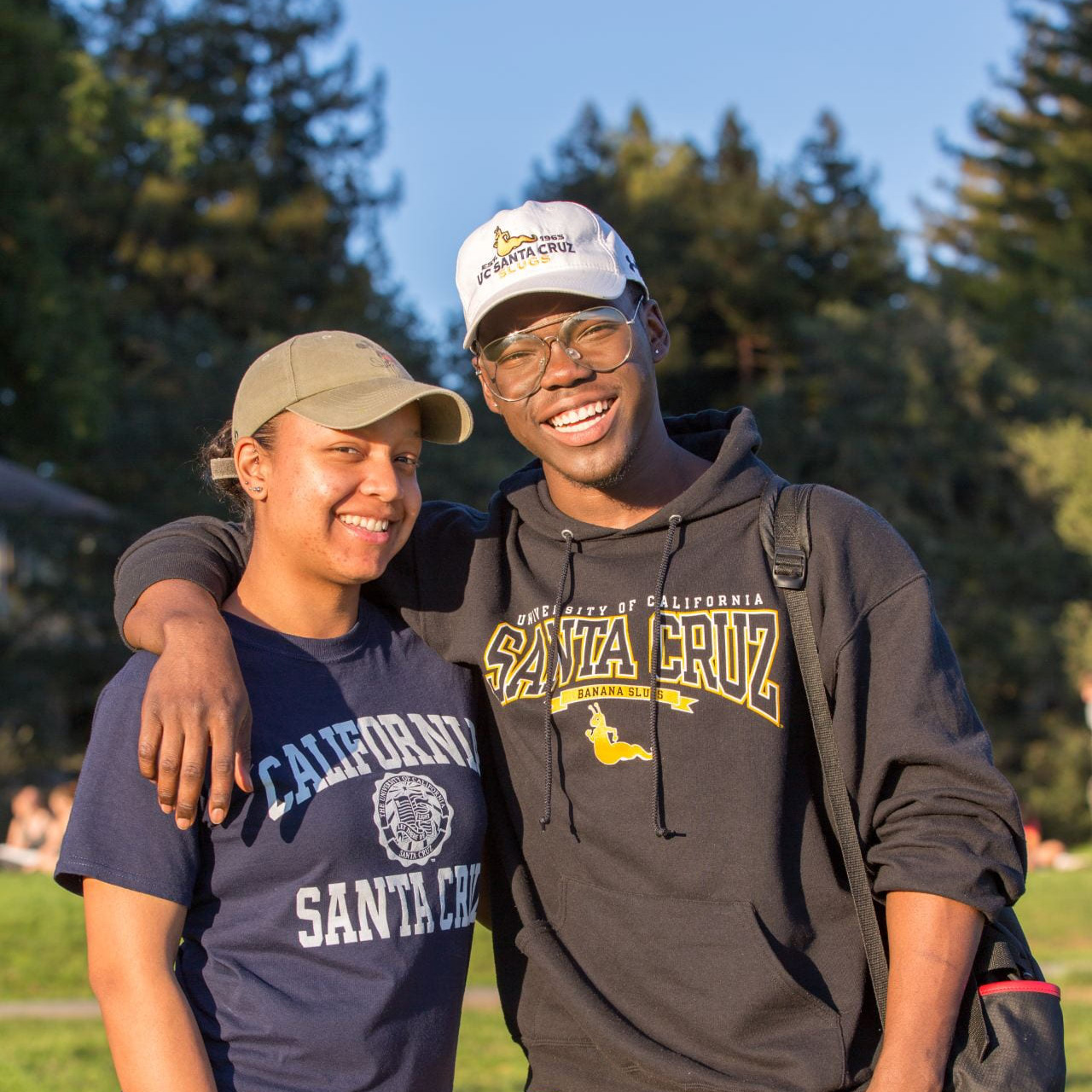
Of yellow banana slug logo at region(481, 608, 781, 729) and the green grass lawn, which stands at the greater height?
yellow banana slug logo at region(481, 608, 781, 729)

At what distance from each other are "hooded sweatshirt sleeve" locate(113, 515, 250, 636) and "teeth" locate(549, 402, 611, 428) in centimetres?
75

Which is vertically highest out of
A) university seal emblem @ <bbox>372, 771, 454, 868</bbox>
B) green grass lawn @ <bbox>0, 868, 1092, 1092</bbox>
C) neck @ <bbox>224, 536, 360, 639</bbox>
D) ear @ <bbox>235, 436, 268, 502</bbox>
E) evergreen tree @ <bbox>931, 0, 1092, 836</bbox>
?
evergreen tree @ <bbox>931, 0, 1092, 836</bbox>

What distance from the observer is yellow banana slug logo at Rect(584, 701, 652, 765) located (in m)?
2.79

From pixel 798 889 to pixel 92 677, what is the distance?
23.5 meters

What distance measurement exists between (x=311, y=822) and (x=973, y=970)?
122 cm

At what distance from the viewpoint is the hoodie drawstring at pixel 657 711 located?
2.71 m

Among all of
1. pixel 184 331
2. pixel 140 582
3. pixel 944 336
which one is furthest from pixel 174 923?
pixel 944 336

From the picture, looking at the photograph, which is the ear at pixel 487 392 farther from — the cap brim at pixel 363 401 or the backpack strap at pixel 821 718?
the backpack strap at pixel 821 718

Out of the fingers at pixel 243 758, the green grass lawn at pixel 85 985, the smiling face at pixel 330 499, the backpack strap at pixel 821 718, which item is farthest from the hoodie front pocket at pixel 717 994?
the green grass lawn at pixel 85 985

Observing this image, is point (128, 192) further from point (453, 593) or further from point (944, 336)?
point (453, 593)

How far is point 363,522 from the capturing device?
294 cm

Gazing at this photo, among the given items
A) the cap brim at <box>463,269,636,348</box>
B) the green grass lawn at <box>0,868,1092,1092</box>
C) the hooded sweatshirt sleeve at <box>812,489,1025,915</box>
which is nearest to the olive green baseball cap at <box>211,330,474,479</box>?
the cap brim at <box>463,269,636,348</box>

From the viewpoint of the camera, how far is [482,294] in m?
3.08

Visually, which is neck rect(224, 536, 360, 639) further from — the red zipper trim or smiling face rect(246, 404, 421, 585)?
the red zipper trim
